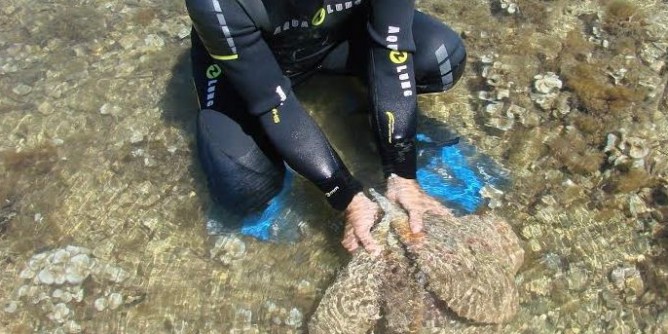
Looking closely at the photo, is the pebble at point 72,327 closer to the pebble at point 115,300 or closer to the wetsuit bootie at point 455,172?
the pebble at point 115,300

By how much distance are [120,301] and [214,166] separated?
852 mm

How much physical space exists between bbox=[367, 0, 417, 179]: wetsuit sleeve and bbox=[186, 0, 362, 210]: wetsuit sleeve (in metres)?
0.27

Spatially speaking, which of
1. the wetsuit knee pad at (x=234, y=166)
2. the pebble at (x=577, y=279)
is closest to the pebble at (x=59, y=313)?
the wetsuit knee pad at (x=234, y=166)

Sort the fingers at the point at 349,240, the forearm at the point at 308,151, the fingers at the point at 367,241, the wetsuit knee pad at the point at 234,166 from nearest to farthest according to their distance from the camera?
the fingers at the point at 367,241, the fingers at the point at 349,240, the forearm at the point at 308,151, the wetsuit knee pad at the point at 234,166

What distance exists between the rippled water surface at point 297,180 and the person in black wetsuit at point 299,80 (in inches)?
11.6

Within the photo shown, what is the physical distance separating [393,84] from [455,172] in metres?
0.66

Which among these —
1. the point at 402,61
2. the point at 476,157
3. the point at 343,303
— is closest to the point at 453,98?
the point at 476,157

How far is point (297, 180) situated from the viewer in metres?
3.74

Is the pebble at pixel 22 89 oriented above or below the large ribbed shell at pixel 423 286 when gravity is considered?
below

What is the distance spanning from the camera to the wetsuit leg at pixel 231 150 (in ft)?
11.4

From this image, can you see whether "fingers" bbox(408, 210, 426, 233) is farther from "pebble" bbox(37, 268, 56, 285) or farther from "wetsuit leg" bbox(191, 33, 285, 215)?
"pebble" bbox(37, 268, 56, 285)

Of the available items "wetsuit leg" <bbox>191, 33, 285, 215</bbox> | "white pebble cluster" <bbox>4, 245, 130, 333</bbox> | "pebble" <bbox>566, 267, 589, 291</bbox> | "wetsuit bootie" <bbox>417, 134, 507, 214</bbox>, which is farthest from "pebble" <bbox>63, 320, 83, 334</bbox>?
"pebble" <bbox>566, 267, 589, 291</bbox>

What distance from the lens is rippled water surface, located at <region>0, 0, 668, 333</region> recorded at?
3258 mm

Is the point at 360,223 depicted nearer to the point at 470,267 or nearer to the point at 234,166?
the point at 470,267
